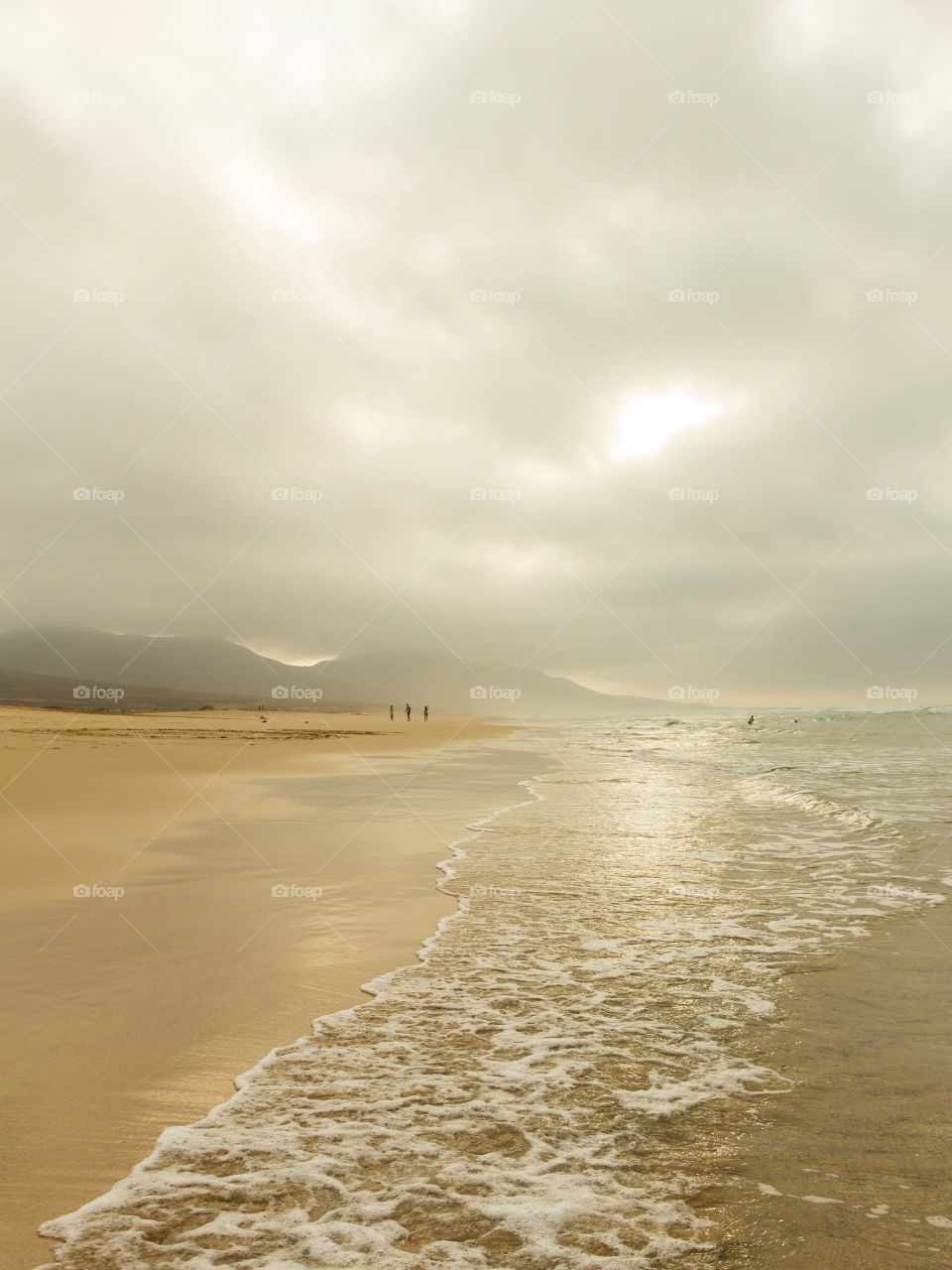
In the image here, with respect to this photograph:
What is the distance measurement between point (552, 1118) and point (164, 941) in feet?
13.4

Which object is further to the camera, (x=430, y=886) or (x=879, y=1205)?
(x=430, y=886)

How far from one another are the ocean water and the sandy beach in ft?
1.00

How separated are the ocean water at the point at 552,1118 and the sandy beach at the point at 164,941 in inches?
12.0

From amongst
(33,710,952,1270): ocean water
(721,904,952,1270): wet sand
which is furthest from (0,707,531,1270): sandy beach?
(721,904,952,1270): wet sand

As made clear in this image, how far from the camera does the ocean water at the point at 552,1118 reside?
9.90ft

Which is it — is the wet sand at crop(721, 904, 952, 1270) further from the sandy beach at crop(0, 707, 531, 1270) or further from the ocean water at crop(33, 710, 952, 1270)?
the sandy beach at crop(0, 707, 531, 1270)

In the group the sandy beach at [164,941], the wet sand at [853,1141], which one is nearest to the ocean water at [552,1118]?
the wet sand at [853,1141]

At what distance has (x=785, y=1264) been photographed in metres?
2.87

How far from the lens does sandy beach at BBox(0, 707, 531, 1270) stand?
373 centimetres

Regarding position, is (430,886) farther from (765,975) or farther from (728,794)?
(728,794)

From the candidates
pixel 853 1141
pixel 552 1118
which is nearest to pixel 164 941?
pixel 552 1118

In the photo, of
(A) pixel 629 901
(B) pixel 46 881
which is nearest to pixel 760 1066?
(A) pixel 629 901

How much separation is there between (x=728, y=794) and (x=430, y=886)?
38.8 feet

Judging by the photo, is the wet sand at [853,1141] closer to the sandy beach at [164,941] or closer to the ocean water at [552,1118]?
the ocean water at [552,1118]
